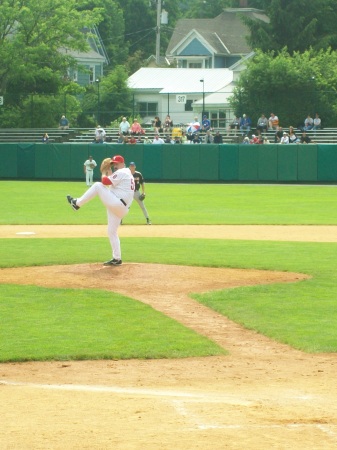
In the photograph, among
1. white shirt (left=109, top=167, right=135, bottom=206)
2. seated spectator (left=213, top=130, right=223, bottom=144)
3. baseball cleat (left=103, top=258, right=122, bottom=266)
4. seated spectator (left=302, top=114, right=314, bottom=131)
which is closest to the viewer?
white shirt (left=109, top=167, right=135, bottom=206)

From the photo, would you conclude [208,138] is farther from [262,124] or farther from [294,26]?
[294,26]

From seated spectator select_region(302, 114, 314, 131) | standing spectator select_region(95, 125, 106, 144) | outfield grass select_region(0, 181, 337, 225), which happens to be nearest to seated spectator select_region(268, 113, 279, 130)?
seated spectator select_region(302, 114, 314, 131)

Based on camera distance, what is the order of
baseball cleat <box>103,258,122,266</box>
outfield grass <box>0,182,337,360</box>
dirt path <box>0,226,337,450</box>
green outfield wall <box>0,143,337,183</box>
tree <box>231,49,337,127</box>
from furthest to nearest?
tree <box>231,49,337,127</box> → green outfield wall <box>0,143,337,183</box> → baseball cleat <box>103,258,122,266</box> → outfield grass <box>0,182,337,360</box> → dirt path <box>0,226,337,450</box>

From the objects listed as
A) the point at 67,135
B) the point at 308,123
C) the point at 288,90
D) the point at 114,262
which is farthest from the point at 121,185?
the point at 288,90

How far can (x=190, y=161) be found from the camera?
50.7m

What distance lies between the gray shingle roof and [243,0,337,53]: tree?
1471 cm

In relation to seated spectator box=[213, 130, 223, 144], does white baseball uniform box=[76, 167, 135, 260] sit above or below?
below

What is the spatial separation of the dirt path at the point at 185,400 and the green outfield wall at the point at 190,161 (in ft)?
114

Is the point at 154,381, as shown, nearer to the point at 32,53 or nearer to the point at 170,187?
the point at 170,187

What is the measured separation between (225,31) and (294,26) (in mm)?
19158

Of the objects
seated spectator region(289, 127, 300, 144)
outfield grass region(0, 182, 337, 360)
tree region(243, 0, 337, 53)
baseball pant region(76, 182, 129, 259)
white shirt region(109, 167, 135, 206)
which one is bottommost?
outfield grass region(0, 182, 337, 360)

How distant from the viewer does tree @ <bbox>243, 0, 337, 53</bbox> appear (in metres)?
72.5

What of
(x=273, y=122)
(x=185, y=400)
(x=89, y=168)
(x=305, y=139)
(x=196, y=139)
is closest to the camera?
(x=185, y=400)

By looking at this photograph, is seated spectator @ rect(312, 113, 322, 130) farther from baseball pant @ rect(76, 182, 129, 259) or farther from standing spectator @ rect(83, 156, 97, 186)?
baseball pant @ rect(76, 182, 129, 259)
